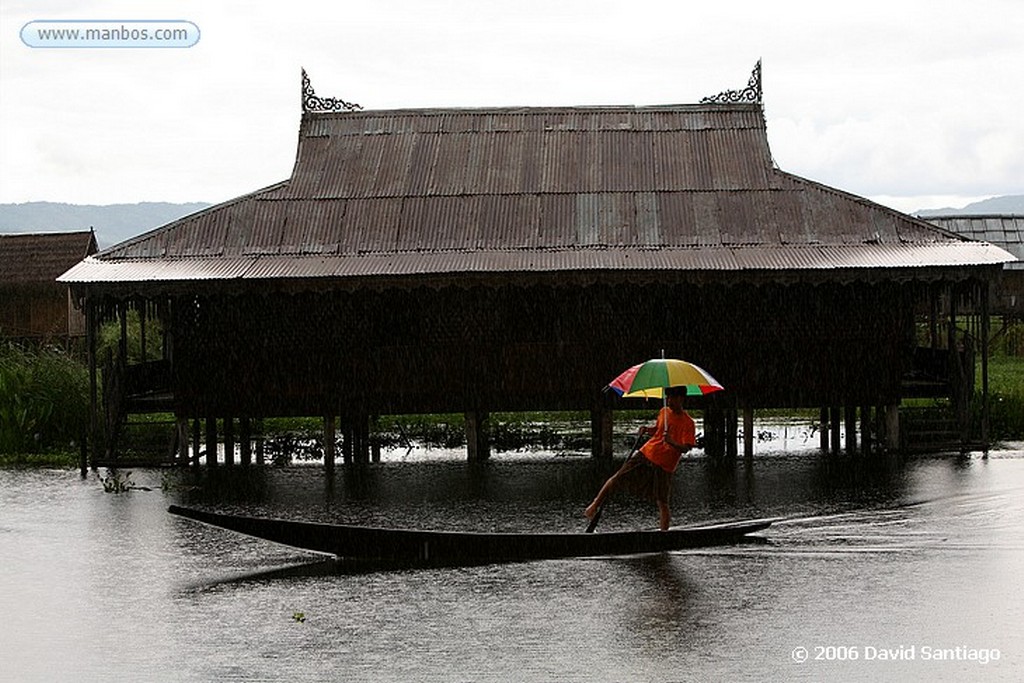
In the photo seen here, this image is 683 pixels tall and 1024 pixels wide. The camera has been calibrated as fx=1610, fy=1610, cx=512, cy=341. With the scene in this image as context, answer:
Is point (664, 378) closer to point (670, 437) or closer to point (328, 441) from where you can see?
point (670, 437)

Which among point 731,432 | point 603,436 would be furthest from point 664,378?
point 731,432

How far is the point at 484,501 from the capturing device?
837 inches

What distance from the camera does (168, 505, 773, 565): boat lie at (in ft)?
50.6

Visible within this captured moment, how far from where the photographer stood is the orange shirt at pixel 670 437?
54.0ft

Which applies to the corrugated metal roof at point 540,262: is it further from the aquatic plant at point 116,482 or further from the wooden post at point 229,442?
the wooden post at point 229,442

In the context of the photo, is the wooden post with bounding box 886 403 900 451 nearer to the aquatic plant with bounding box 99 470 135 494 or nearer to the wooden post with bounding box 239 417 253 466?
the wooden post with bounding box 239 417 253 466

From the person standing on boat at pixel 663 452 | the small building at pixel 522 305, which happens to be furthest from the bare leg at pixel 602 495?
the small building at pixel 522 305

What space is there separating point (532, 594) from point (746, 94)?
1751 centimetres

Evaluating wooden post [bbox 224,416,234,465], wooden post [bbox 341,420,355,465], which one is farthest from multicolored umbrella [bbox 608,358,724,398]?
wooden post [bbox 224,416,234,465]

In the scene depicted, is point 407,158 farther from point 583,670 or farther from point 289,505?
point 583,670

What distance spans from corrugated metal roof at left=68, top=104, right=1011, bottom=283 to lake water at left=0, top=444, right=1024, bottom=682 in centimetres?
450

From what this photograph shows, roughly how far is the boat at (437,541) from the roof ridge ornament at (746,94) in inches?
613

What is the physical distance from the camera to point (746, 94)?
29906 mm

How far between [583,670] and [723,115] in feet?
64.9
